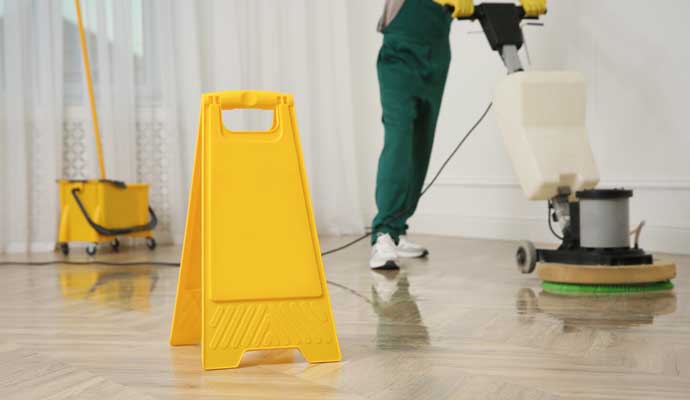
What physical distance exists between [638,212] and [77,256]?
2230mm

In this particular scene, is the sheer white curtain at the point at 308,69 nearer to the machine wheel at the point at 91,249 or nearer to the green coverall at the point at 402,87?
the machine wheel at the point at 91,249

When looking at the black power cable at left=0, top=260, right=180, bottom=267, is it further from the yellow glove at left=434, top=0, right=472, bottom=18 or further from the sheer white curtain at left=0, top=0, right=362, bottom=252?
the yellow glove at left=434, top=0, right=472, bottom=18

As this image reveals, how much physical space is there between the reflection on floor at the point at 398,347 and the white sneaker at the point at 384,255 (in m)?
0.22

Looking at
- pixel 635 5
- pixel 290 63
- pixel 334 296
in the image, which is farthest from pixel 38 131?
pixel 635 5

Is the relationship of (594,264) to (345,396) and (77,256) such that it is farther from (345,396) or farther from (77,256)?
(77,256)

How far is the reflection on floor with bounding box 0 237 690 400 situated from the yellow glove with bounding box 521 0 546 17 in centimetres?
75

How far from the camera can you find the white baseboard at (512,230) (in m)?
3.04

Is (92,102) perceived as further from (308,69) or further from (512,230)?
(512,230)

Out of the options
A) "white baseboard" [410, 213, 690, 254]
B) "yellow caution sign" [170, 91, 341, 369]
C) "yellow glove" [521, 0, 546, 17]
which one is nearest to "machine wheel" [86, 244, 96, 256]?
"white baseboard" [410, 213, 690, 254]

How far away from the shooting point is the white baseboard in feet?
9.98

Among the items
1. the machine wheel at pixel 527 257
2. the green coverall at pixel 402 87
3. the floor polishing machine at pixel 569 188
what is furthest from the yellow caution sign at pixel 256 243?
the green coverall at pixel 402 87

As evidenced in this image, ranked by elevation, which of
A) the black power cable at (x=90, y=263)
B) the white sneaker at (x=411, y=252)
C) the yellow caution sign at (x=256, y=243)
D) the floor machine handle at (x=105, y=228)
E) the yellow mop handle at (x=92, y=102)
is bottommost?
the black power cable at (x=90, y=263)

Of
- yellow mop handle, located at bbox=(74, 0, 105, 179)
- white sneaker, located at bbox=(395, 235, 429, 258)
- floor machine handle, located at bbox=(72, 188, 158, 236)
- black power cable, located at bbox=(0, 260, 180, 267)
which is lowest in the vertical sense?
black power cable, located at bbox=(0, 260, 180, 267)

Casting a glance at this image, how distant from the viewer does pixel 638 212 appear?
317cm
